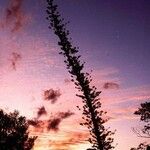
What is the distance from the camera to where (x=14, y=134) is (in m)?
53.6

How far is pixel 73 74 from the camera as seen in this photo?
142ft

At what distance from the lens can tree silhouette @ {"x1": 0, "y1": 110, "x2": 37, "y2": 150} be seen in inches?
2032

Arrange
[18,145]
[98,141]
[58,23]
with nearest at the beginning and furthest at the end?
1. [98,141]
2. [58,23]
3. [18,145]

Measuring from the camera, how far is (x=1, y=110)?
53875 millimetres

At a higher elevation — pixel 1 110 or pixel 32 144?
pixel 1 110

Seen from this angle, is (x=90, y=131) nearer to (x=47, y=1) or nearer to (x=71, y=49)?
(x=71, y=49)

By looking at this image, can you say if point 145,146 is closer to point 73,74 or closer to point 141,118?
point 141,118

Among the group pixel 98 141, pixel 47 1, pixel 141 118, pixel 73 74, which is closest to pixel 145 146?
pixel 141 118

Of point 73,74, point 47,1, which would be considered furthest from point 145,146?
point 47,1

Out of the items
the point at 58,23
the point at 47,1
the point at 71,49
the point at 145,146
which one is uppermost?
the point at 47,1

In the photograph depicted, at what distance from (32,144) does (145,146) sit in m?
18.7

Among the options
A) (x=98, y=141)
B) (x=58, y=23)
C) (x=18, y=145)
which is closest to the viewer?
(x=98, y=141)

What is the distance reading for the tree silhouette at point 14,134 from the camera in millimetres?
51625

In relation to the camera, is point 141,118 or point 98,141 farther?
point 141,118
